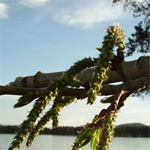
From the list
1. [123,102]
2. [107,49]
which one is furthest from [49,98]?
[123,102]

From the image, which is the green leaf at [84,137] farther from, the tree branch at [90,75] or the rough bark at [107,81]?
the tree branch at [90,75]

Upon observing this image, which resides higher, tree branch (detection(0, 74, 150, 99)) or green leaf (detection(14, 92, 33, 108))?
tree branch (detection(0, 74, 150, 99))

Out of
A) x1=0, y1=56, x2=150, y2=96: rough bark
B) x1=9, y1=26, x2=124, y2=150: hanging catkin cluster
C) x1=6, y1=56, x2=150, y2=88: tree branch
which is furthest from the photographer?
x1=6, y1=56, x2=150, y2=88: tree branch

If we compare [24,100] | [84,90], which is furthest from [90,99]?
[24,100]

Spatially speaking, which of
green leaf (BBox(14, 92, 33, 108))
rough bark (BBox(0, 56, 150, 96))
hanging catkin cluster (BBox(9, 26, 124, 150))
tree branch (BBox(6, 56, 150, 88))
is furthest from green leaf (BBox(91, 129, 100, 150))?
tree branch (BBox(6, 56, 150, 88))

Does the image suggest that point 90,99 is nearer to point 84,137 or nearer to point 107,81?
point 84,137

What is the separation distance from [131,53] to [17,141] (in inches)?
447

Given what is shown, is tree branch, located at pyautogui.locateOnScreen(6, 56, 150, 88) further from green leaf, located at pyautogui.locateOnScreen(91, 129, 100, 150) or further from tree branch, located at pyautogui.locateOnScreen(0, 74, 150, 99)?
green leaf, located at pyautogui.locateOnScreen(91, 129, 100, 150)

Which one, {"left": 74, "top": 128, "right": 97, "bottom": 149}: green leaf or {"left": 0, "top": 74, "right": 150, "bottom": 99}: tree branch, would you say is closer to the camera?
{"left": 74, "top": 128, "right": 97, "bottom": 149}: green leaf

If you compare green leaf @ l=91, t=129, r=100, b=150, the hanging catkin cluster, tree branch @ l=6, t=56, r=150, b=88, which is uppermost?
tree branch @ l=6, t=56, r=150, b=88

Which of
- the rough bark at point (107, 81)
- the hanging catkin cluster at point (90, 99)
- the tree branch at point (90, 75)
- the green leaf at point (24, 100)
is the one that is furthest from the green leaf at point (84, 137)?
the tree branch at point (90, 75)

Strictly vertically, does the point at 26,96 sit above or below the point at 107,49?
below

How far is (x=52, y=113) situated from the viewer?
138 centimetres

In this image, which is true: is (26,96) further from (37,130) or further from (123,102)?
(123,102)
